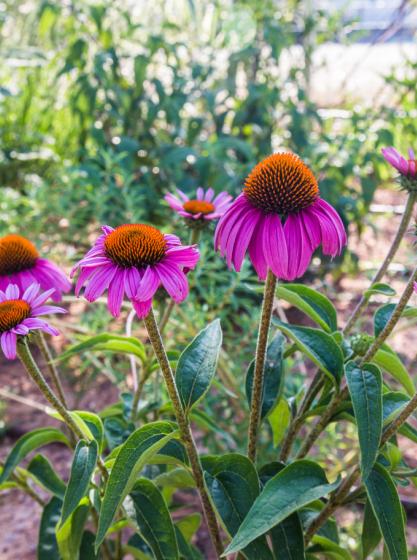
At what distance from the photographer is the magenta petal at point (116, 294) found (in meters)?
0.58

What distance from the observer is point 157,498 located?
734mm

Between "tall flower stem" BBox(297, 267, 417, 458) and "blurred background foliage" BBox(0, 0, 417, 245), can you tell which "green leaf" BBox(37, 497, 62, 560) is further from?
"blurred background foliage" BBox(0, 0, 417, 245)

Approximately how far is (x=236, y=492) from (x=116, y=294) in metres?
0.26

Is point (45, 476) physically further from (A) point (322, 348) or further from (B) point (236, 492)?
(A) point (322, 348)

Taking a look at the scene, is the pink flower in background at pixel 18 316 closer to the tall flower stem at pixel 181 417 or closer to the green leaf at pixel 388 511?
the tall flower stem at pixel 181 417

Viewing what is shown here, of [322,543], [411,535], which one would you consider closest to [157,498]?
[322,543]

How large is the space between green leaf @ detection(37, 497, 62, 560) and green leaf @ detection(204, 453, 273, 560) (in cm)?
26

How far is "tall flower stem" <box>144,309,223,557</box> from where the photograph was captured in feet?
1.95

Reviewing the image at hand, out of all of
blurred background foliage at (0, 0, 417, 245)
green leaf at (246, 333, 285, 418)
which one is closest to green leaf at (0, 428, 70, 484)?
green leaf at (246, 333, 285, 418)

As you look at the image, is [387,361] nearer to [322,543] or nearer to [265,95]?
[322,543]

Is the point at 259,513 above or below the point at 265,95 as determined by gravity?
below

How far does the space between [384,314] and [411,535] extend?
2.28 ft

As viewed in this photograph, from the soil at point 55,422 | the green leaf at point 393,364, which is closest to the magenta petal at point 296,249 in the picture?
the green leaf at point 393,364

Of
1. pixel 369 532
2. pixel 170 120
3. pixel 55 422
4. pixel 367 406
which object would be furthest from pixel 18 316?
pixel 170 120
